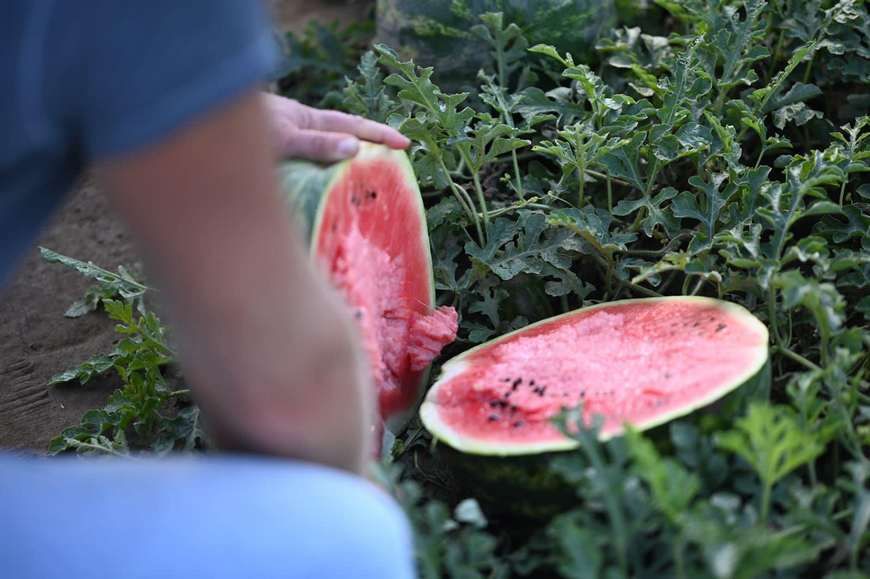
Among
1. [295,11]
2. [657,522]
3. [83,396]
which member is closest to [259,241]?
[657,522]

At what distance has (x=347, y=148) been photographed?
1.82 m

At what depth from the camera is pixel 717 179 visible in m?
2.16

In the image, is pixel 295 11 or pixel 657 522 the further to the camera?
pixel 295 11

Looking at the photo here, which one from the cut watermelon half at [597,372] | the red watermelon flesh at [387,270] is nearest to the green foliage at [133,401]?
the red watermelon flesh at [387,270]

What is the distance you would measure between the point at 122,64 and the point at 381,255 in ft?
3.35

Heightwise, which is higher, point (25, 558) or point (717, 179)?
point (25, 558)

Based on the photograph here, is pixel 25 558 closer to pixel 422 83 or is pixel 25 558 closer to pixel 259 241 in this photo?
pixel 259 241

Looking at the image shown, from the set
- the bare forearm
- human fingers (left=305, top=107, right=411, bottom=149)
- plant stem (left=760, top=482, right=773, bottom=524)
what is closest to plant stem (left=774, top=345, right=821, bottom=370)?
plant stem (left=760, top=482, right=773, bottom=524)

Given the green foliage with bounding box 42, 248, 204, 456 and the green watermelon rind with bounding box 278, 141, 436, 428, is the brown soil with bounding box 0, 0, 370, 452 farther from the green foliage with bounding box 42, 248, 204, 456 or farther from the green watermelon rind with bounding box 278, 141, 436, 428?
the green watermelon rind with bounding box 278, 141, 436, 428

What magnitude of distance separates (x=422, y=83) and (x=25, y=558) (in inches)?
53.9

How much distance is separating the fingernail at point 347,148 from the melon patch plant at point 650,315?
0.22 ft

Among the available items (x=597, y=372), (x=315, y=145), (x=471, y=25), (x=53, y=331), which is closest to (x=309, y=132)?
(x=315, y=145)

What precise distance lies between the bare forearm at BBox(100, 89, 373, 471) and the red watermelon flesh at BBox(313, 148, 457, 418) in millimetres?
577

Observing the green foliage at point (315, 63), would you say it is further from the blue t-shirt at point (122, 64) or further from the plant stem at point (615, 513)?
the blue t-shirt at point (122, 64)
